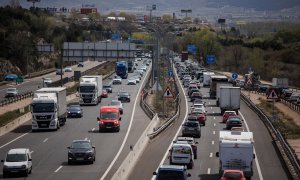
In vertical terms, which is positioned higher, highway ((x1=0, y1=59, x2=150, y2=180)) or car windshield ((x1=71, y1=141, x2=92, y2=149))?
car windshield ((x1=71, y1=141, x2=92, y2=149))

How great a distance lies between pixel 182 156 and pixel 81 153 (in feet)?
17.6

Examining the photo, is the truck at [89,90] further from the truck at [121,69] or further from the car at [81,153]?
the truck at [121,69]

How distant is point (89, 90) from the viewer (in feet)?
265

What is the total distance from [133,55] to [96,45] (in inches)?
185

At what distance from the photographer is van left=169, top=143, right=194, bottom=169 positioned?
38406 millimetres

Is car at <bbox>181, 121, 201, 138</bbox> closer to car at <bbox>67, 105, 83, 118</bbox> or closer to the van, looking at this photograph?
the van

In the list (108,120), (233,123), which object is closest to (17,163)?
(108,120)

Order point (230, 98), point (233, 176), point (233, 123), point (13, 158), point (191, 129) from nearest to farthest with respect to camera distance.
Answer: point (233, 176) < point (13, 158) < point (191, 129) < point (233, 123) < point (230, 98)

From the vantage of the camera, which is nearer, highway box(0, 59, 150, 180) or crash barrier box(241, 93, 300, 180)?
crash barrier box(241, 93, 300, 180)

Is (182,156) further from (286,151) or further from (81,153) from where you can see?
(286,151)

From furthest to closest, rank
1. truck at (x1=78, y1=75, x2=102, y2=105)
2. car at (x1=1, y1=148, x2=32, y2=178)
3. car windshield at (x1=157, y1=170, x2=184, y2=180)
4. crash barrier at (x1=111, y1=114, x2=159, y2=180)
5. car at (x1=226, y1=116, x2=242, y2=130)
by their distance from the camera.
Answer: truck at (x1=78, y1=75, x2=102, y2=105) < car at (x1=226, y1=116, x2=242, y2=130) < car at (x1=1, y1=148, x2=32, y2=178) < crash barrier at (x1=111, y1=114, x2=159, y2=180) < car windshield at (x1=157, y1=170, x2=184, y2=180)

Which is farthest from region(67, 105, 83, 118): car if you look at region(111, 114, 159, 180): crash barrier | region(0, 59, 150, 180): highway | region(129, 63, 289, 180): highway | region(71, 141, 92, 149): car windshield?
region(71, 141, 92, 149): car windshield

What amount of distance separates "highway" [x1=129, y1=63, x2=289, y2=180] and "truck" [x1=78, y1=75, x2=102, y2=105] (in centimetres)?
1397

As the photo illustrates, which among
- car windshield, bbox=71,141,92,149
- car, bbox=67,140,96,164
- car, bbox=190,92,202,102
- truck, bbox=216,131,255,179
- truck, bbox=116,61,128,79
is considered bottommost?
truck, bbox=116,61,128,79
